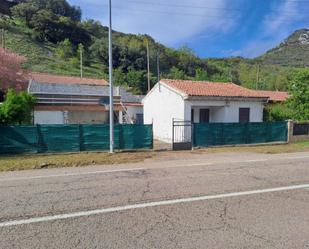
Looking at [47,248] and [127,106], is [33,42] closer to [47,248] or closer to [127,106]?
[127,106]

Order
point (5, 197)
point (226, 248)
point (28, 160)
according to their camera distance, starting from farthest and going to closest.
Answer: point (28, 160) → point (5, 197) → point (226, 248)

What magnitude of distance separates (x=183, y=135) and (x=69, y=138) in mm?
7691

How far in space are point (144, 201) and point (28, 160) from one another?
9.47 m

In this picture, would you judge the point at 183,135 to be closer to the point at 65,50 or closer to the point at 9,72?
the point at 9,72

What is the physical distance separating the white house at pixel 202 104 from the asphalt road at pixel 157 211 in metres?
13.3

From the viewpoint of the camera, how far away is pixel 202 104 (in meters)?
23.2

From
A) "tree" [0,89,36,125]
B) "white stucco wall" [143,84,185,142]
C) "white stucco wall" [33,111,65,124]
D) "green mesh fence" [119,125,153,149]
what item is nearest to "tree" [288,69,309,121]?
"white stucco wall" [143,84,185,142]

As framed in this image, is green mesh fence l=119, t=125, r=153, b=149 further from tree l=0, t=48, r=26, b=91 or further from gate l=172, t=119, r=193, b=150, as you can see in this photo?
tree l=0, t=48, r=26, b=91

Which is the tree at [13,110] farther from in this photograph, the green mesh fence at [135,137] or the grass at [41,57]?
the grass at [41,57]

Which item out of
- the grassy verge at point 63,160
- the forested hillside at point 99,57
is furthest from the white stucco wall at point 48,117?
the forested hillside at point 99,57

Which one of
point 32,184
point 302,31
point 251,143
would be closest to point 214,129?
point 251,143

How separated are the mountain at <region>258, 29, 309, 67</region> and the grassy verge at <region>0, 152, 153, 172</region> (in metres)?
75.3

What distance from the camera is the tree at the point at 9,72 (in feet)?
104

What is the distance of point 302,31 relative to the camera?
9506 centimetres
